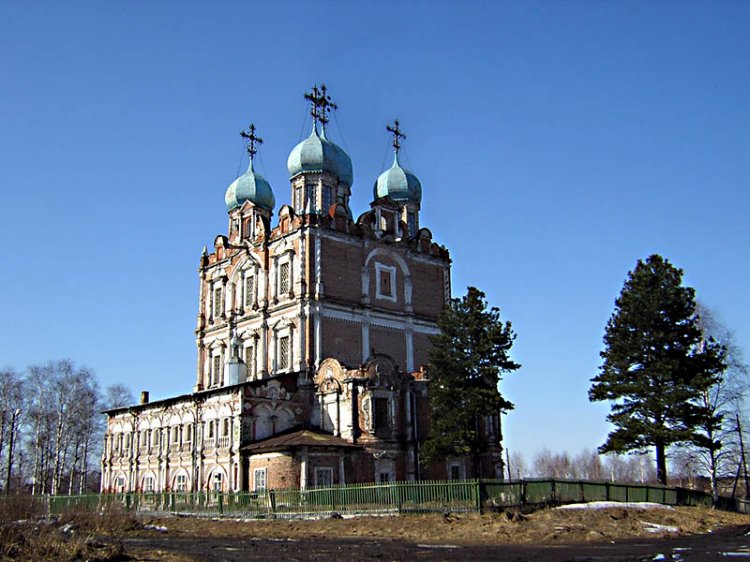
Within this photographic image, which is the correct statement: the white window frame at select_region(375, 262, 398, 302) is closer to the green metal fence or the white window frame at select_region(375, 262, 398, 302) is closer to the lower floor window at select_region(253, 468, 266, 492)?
the lower floor window at select_region(253, 468, 266, 492)

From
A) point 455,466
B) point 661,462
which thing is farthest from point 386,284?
point 661,462

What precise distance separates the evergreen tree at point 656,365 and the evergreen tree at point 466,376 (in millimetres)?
4893

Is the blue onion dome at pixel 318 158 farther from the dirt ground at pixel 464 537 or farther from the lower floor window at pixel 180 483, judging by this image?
the dirt ground at pixel 464 537

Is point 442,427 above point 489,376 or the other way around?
the other way around

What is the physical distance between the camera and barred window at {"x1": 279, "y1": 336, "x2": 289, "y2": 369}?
150ft

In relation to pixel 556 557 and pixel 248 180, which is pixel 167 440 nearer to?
pixel 248 180

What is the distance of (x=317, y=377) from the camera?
4288 centimetres

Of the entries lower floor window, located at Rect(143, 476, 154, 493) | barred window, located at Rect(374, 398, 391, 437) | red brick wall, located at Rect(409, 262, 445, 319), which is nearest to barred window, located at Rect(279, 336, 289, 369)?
barred window, located at Rect(374, 398, 391, 437)

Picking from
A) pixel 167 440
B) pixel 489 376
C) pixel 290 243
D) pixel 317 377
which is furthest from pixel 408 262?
pixel 167 440

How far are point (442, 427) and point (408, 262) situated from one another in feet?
52.1

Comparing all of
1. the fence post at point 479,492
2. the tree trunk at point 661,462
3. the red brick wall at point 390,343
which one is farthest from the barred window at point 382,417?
the tree trunk at point 661,462

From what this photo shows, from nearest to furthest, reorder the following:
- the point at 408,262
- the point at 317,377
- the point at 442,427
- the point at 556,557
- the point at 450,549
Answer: the point at 556,557 → the point at 450,549 → the point at 442,427 → the point at 317,377 → the point at 408,262

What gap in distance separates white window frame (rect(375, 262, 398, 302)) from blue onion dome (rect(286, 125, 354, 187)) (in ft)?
21.3

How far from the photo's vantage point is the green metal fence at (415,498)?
91.8ft
